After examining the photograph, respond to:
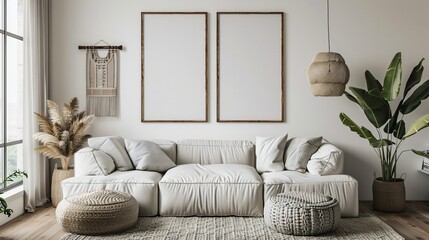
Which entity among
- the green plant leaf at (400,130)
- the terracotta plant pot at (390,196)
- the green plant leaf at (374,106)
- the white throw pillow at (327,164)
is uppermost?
the green plant leaf at (374,106)

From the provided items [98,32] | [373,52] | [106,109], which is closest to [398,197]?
[373,52]

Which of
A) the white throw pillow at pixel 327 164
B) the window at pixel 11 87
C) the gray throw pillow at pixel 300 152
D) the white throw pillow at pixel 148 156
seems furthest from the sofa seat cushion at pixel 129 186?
the white throw pillow at pixel 327 164

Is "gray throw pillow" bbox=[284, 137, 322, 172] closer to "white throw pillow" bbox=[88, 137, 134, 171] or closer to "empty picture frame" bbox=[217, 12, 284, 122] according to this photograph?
"empty picture frame" bbox=[217, 12, 284, 122]

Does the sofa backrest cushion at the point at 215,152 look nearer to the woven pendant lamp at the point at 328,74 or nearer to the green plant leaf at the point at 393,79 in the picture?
the woven pendant lamp at the point at 328,74

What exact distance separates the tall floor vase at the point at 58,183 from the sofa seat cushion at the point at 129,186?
24.2 inches

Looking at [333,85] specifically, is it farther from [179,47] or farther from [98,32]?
[98,32]

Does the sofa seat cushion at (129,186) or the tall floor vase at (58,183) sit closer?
the sofa seat cushion at (129,186)

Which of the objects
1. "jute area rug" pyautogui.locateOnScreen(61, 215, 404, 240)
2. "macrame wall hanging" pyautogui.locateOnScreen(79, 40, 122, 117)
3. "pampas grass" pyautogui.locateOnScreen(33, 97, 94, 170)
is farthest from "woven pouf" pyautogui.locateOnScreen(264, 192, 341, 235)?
"macrame wall hanging" pyautogui.locateOnScreen(79, 40, 122, 117)

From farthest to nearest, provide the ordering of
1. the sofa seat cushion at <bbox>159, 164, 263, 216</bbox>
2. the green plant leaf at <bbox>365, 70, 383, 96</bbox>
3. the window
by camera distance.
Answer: the green plant leaf at <bbox>365, 70, 383, 96</bbox>, the window, the sofa seat cushion at <bbox>159, 164, 263, 216</bbox>

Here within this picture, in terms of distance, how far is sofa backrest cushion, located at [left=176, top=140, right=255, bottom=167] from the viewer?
511 centimetres

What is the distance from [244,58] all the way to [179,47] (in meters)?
0.78

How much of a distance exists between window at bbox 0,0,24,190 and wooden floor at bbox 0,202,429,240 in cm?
44

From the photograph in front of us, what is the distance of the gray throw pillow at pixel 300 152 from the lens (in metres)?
4.78

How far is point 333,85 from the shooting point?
192 inches
